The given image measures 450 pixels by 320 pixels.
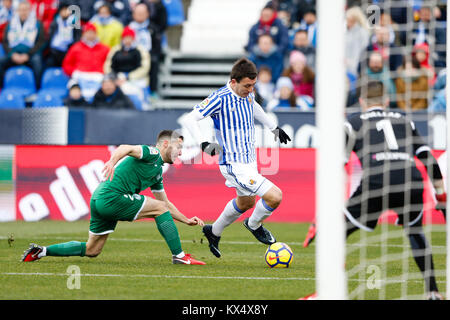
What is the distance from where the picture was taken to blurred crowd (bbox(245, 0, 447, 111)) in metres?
14.4

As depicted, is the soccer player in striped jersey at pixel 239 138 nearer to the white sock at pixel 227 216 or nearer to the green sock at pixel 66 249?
the white sock at pixel 227 216

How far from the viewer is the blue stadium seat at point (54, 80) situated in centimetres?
1683

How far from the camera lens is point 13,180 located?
14.2m

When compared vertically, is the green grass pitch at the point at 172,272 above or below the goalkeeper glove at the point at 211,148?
below

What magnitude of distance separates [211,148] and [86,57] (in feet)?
29.3

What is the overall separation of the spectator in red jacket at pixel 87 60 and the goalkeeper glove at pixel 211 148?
845 cm

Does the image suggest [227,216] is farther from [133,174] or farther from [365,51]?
[365,51]

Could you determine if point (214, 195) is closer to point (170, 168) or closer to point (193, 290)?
point (170, 168)

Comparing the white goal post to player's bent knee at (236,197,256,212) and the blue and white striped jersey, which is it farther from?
player's bent knee at (236,197,256,212)

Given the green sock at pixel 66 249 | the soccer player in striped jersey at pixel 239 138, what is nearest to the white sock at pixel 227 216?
the soccer player in striped jersey at pixel 239 138

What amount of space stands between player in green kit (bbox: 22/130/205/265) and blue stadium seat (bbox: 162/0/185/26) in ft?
34.1

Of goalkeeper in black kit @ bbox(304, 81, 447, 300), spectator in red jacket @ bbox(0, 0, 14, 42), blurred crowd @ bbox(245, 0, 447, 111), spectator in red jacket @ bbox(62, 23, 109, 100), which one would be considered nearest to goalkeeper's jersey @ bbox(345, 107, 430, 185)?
goalkeeper in black kit @ bbox(304, 81, 447, 300)

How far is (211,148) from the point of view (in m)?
8.50

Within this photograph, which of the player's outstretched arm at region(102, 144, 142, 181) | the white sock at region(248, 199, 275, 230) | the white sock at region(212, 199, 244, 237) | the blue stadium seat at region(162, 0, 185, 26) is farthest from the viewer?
the blue stadium seat at region(162, 0, 185, 26)
